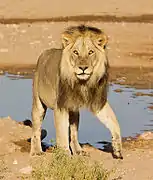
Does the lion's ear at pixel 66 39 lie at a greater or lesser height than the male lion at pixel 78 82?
greater

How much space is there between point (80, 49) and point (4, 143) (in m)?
2.46

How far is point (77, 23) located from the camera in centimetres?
3150

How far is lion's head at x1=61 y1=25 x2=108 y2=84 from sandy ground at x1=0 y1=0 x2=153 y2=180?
1090mm

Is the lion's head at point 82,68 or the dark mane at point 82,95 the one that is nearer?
the lion's head at point 82,68

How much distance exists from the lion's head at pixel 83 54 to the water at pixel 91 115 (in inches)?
99.2

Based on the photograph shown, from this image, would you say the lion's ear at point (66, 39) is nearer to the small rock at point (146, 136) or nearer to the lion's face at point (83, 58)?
the lion's face at point (83, 58)

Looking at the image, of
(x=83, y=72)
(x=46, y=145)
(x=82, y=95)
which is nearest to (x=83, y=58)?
(x=83, y=72)

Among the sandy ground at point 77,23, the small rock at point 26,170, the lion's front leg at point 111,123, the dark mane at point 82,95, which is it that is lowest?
the sandy ground at point 77,23

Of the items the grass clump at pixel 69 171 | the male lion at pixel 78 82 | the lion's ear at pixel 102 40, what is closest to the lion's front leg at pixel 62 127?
the male lion at pixel 78 82

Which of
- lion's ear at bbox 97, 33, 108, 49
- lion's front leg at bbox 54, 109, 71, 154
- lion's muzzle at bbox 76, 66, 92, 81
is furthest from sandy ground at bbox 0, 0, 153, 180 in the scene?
lion's ear at bbox 97, 33, 108, 49

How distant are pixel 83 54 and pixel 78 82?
1.19 feet

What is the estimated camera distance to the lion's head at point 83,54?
30.2 ft

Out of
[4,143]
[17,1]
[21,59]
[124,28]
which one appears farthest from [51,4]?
[4,143]

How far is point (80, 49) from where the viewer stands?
30.5 ft
